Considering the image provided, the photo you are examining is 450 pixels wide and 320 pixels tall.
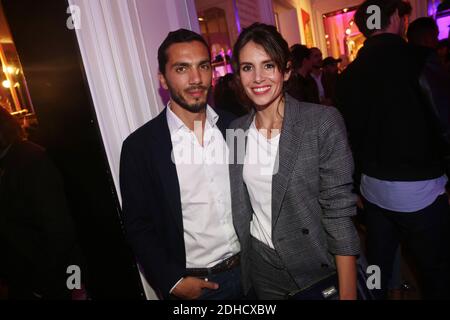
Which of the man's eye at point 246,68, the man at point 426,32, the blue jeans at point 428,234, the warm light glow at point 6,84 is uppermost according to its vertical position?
the warm light glow at point 6,84

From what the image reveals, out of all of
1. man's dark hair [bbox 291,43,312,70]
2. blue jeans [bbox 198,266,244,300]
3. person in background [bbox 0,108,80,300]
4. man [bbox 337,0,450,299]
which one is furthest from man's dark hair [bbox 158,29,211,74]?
man's dark hair [bbox 291,43,312,70]

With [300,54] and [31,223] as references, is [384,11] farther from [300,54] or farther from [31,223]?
[31,223]

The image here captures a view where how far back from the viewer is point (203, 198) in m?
1.65

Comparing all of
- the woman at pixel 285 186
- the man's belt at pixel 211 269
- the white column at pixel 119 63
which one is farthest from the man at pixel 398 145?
the white column at pixel 119 63

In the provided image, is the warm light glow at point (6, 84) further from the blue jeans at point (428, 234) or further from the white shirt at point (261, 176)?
the blue jeans at point (428, 234)

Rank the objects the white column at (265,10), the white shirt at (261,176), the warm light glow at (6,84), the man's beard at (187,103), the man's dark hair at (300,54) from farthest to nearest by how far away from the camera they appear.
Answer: the white column at (265,10)
the warm light glow at (6,84)
the man's dark hair at (300,54)
the man's beard at (187,103)
the white shirt at (261,176)

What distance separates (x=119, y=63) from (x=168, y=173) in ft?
2.17

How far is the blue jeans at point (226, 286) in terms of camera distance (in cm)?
167

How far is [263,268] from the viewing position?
62.2 inches

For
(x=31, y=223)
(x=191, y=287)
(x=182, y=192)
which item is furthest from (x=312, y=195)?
(x=31, y=223)
